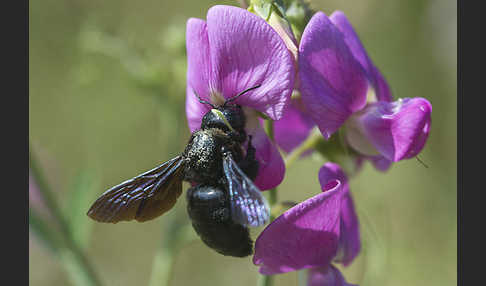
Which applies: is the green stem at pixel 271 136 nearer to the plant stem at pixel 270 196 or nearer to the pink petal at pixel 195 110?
the plant stem at pixel 270 196

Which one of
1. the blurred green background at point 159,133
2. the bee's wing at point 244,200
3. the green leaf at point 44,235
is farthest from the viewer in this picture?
the blurred green background at point 159,133

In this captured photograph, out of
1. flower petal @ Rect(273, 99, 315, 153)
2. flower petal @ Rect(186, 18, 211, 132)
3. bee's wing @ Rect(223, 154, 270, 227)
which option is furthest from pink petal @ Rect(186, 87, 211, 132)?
flower petal @ Rect(273, 99, 315, 153)

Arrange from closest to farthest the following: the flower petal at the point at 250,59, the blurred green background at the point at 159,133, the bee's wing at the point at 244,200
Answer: the bee's wing at the point at 244,200
the flower petal at the point at 250,59
the blurred green background at the point at 159,133

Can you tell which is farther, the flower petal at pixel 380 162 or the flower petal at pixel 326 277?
the flower petal at pixel 380 162

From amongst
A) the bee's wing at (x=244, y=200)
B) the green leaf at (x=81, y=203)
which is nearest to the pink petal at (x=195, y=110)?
the bee's wing at (x=244, y=200)

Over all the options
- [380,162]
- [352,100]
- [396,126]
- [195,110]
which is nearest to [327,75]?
[352,100]

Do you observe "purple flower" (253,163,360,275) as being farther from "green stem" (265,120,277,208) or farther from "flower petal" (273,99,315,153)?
"flower petal" (273,99,315,153)

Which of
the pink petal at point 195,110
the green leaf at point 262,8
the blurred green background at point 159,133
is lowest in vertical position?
the blurred green background at point 159,133

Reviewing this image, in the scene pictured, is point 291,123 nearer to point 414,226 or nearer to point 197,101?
point 197,101
